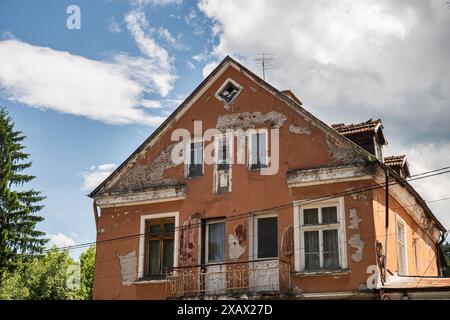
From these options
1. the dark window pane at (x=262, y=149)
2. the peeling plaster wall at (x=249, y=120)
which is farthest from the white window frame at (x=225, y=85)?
the dark window pane at (x=262, y=149)

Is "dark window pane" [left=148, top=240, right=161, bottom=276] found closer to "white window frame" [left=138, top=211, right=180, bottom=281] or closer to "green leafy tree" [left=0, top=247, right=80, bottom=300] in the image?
"white window frame" [left=138, top=211, right=180, bottom=281]

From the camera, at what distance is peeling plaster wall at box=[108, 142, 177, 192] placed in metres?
20.3

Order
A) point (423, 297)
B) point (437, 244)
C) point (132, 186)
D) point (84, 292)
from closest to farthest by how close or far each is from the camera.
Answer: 1. point (423, 297)
2. point (132, 186)
3. point (437, 244)
4. point (84, 292)

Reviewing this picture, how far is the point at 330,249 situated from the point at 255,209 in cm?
254

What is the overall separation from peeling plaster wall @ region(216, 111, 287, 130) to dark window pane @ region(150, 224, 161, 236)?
3.73 meters

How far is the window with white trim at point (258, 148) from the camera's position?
1878 centimetres

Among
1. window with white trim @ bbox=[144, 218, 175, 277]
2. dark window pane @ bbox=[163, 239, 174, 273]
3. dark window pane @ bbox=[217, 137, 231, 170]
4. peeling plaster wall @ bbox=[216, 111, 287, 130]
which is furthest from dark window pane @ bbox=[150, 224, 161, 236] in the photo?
peeling plaster wall @ bbox=[216, 111, 287, 130]

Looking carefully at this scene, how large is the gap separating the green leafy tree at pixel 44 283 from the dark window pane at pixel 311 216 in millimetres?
19603

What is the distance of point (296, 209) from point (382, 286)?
10.5 ft

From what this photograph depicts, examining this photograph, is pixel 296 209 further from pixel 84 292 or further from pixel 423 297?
pixel 84 292

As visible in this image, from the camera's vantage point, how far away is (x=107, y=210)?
2072 cm

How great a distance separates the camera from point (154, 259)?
19688mm
